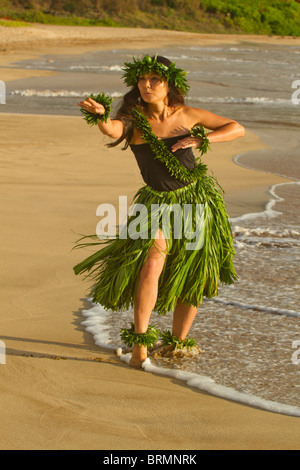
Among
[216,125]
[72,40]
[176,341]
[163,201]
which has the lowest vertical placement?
[176,341]

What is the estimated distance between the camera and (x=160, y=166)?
12.4ft

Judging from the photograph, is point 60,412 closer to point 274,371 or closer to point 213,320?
point 274,371

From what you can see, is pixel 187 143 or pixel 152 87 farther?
pixel 152 87

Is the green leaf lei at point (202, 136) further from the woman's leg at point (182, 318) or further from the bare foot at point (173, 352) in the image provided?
the bare foot at point (173, 352)

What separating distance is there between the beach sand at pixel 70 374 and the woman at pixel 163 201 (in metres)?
0.37

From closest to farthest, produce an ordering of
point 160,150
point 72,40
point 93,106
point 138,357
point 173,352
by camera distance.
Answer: point 93,106 → point 160,150 → point 138,357 → point 173,352 → point 72,40

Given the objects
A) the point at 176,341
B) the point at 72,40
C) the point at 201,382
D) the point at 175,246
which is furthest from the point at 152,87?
the point at 72,40

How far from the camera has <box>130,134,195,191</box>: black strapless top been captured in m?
3.80

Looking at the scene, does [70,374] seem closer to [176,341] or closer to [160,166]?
[176,341]

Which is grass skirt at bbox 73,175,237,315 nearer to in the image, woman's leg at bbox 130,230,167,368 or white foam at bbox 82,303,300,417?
woman's leg at bbox 130,230,167,368

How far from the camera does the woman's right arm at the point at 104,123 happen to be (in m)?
3.63

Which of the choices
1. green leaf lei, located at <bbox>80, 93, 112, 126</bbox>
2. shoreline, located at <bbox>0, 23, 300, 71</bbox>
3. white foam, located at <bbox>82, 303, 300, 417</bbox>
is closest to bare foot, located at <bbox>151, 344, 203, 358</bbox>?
white foam, located at <bbox>82, 303, 300, 417</bbox>

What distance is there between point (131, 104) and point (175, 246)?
73 centimetres

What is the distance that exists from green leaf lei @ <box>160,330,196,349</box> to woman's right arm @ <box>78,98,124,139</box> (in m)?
1.04
